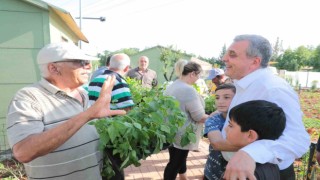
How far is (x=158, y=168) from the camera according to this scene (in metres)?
4.96

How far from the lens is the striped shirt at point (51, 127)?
5.05 ft

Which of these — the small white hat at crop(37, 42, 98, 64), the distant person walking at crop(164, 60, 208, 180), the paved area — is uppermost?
the small white hat at crop(37, 42, 98, 64)

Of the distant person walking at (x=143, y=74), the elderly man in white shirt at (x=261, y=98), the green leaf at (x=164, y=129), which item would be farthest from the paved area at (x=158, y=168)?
the green leaf at (x=164, y=129)

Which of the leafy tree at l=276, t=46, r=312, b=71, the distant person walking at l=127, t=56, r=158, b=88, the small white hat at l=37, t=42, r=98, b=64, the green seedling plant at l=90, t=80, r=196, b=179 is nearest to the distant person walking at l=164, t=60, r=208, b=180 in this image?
the green seedling plant at l=90, t=80, r=196, b=179

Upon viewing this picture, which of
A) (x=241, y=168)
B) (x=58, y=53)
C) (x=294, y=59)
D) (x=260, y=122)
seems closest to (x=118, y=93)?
(x=58, y=53)

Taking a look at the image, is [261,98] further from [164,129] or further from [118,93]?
[118,93]

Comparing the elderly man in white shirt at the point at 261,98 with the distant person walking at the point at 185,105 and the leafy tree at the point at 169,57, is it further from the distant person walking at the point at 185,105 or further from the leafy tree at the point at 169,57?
the leafy tree at the point at 169,57

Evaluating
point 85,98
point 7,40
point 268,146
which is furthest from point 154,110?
point 7,40

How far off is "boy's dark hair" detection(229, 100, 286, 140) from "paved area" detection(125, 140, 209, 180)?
3430 millimetres

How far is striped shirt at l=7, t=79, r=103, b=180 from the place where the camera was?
1.54m

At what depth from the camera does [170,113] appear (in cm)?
205

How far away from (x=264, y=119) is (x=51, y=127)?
1.30 metres

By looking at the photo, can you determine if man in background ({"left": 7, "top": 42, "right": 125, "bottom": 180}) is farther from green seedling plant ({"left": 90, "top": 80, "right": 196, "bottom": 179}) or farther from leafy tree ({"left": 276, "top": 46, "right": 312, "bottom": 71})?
leafy tree ({"left": 276, "top": 46, "right": 312, "bottom": 71})

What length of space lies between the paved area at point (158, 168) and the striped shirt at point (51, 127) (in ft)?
9.28
